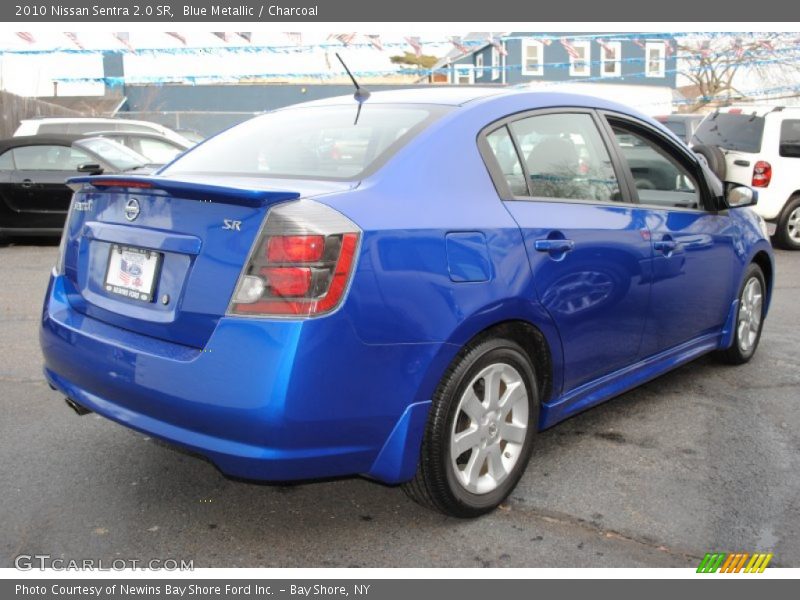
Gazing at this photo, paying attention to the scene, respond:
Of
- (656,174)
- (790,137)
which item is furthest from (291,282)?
(790,137)

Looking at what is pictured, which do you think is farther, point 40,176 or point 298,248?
point 40,176

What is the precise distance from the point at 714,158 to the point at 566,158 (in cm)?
773

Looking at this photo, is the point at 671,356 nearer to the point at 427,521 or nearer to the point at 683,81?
the point at 427,521

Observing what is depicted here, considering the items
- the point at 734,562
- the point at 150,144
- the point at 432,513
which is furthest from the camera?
the point at 150,144

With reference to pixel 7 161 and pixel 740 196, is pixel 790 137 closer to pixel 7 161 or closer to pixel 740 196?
pixel 740 196

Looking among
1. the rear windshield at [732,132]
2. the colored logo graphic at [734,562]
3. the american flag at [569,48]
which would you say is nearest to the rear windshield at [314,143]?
the colored logo graphic at [734,562]

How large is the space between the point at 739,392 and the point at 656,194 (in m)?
1.39

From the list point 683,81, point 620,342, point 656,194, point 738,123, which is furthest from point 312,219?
point 683,81

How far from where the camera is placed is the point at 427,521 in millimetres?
3062

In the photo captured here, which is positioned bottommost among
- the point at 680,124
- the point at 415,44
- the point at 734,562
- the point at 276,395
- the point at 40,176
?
the point at 734,562

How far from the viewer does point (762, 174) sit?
10.5 metres

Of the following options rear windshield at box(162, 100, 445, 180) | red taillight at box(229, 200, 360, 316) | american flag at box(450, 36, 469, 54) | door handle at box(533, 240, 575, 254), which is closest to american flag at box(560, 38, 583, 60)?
american flag at box(450, 36, 469, 54)

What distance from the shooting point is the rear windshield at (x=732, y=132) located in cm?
1069

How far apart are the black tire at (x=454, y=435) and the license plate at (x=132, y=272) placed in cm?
109
